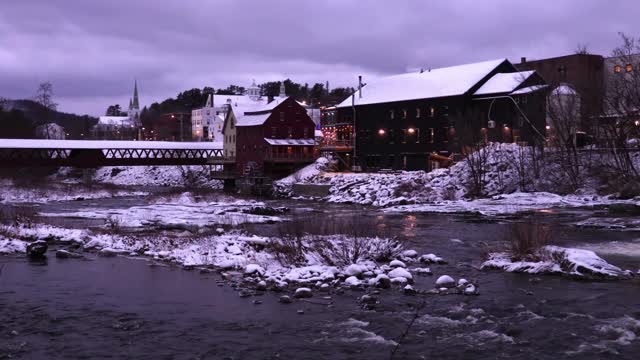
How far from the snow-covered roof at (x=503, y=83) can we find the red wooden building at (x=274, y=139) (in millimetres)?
22506

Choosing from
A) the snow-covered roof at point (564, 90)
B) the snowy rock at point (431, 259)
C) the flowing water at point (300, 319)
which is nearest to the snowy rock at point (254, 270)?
the flowing water at point (300, 319)

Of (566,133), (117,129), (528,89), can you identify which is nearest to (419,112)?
(528,89)

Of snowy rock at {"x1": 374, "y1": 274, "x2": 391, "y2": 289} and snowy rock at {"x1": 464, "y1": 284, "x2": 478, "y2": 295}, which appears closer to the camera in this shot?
snowy rock at {"x1": 464, "y1": 284, "x2": 478, "y2": 295}

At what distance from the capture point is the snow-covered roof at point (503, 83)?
6075 centimetres

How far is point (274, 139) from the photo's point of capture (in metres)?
75.8

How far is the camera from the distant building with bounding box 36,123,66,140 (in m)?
112

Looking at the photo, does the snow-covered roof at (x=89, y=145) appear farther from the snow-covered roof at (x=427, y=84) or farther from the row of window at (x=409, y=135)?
the row of window at (x=409, y=135)

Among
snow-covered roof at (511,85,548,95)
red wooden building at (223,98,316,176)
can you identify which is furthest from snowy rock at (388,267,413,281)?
red wooden building at (223,98,316,176)

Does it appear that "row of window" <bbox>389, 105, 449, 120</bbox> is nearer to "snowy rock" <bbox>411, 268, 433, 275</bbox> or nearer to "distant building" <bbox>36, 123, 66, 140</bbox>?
"snowy rock" <bbox>411, 268, 433, 275</bbox>

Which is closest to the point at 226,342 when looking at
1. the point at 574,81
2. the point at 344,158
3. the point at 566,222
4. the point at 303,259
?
the point at 303,259

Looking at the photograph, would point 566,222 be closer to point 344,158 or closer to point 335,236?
point 335,236

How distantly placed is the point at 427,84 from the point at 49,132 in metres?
90.1

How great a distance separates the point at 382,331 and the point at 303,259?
7.37 meters

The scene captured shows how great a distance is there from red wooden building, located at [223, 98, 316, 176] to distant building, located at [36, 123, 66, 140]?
4448 cm
